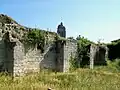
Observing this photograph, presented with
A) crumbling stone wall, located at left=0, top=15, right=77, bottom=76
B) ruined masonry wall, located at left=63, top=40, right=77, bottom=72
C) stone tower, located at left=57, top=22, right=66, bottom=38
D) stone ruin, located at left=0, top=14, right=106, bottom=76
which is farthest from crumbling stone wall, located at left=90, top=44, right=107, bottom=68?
stone tower, located at left=57, top=22, right=66, bottom=38

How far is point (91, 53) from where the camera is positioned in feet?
74.0

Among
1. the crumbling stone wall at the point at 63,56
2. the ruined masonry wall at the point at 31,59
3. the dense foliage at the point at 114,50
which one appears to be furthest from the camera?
the dense foliage at the point at 114,50

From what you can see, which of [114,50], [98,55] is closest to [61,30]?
[114,50]

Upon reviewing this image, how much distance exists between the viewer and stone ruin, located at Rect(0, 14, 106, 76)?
543 inches

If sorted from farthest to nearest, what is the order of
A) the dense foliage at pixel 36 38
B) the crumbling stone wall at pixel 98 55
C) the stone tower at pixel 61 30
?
the stone tower at pixel 61 30 < the crumbling stone wall at pixel 98 55 < the dense foliage at pixel 36 38

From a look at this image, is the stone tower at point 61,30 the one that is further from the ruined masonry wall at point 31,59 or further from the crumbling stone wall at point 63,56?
the ruined masonry wall at point 31,59

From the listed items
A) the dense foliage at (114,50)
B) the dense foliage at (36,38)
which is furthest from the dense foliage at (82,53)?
the dense foliage at (114,50)

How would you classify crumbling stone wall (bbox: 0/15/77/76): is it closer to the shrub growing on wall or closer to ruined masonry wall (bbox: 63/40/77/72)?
ruined masonry wall (bbox: 63/40/77/72)

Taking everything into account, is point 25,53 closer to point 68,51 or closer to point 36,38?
point 36,38

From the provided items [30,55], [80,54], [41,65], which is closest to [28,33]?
[30,55]

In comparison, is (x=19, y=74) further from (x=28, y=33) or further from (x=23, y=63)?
(x=28, y=33)

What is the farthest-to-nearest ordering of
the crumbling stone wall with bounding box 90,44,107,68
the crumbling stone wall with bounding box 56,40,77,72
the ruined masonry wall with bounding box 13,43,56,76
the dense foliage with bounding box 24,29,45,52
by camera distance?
1. the crumbling stone wall with bounding box 90,44,107,68
2. the crumbling stone wall with bounding box 56,40,77,72
3. the dense foliage with bounding box 24,29,45,52
4. the ruined masonry wall with bounding box 13,43,56,76

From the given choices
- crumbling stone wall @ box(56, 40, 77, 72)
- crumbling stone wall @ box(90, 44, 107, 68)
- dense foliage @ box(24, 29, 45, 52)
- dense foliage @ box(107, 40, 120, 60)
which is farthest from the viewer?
dense foliage @ box(107, 40, 120, 60)

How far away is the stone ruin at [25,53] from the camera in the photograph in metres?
13.8
